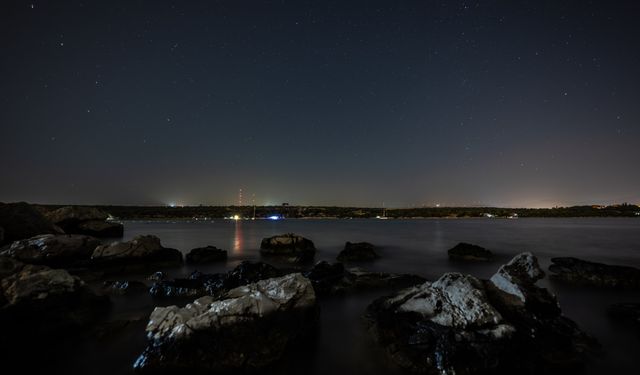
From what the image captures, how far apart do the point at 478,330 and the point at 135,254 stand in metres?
14.8

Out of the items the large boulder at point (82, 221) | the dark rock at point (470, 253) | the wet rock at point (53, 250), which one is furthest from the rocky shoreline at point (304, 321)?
the large boulder at point (82, 221)

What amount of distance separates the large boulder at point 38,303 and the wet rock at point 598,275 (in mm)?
16634

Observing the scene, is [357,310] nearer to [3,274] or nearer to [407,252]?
[3,274]

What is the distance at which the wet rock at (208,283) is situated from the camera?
9.80m

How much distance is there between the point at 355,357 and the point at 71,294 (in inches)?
291

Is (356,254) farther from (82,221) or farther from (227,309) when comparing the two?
(82,221)

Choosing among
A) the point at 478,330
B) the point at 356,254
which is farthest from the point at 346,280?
Answer: the point at 356,254

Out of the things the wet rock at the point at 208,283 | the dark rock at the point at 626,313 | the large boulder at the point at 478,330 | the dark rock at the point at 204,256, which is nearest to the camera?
the large boulder at the point at 478,330

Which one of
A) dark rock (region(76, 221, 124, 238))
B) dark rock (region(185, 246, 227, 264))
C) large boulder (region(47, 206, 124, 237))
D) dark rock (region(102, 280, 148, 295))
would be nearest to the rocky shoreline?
dark rock (region(102, 280, 148, 295))

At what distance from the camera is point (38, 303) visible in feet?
23.3

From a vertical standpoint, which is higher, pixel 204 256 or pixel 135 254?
pixel 135 254

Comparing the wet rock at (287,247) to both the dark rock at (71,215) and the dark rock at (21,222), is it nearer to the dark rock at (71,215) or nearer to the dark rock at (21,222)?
the dark rock at (21,222)

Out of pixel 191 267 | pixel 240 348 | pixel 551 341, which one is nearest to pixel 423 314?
pixel 551 341

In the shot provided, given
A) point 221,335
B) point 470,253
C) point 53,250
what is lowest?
point 470,253
